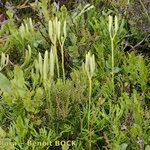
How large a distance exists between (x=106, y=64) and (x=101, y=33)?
0.71 feet

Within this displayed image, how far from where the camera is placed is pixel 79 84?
1594mm

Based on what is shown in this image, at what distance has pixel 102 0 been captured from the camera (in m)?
2.35

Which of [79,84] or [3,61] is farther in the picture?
[3,61]

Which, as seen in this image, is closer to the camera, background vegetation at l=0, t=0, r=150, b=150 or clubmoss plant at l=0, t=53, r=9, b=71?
background vegetation at l=0, t=0, r=150, b=150

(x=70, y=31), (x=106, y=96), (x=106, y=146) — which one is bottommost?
(x=106, y=146)

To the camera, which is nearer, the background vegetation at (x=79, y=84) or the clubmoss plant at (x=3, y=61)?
the background vegetation at (x=79, y=84)

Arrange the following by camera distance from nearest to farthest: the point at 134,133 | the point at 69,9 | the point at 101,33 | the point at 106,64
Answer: the point at 134,133
the point at 106,64
the point at 101,33
the point at 69,9

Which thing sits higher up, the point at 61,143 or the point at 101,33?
the point at 101,33

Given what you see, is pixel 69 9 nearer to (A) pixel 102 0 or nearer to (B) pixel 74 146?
(A) pixel 102 0

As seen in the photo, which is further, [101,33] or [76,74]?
[101,33]

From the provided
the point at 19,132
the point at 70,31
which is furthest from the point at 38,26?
the point at 19,132

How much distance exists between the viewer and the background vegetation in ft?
4.99

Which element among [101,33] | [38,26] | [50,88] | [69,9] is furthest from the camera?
[69,9]

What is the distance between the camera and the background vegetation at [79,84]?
4.99ft
